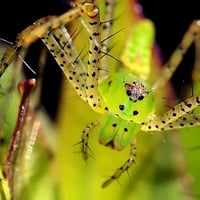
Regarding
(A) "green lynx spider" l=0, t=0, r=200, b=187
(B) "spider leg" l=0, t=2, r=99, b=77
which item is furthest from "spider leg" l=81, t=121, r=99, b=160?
(B) "spider leg" l=0, t=2, r=99, b=77

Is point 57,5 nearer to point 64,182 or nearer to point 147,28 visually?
point 147,28

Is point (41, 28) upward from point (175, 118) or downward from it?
upward

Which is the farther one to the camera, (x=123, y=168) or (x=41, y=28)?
(x=123, y=168)

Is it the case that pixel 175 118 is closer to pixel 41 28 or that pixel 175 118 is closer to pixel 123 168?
pixel 123 168

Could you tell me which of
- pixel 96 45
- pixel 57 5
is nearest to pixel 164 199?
pixel 96 45

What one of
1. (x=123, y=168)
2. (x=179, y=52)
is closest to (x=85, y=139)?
(x=123, y=168)

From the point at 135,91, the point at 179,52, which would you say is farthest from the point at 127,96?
the point at 179,52
